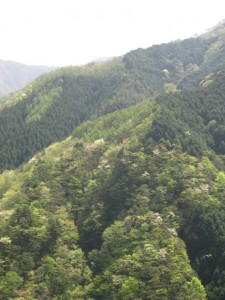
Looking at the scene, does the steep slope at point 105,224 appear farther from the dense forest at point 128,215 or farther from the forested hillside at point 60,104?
the forested hillside at point 60,104

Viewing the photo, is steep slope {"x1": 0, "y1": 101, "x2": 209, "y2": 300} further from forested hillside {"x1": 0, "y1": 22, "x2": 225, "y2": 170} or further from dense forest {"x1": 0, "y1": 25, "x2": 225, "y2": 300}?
forested hillside {"x1": 0, "y1": 22, "x2": 225, "y2": 170}

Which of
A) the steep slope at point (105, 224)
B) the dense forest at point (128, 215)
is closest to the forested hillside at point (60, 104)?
the dense forest at point (128, 215)

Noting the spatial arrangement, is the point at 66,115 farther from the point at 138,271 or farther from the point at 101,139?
the point at 138,271

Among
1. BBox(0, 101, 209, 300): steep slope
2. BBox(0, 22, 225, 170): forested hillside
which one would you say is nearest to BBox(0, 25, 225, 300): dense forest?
BBox(0, 101, 209, 300): steep slope

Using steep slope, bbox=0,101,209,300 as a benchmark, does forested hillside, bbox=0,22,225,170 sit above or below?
above

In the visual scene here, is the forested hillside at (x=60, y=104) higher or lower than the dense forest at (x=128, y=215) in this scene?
higher

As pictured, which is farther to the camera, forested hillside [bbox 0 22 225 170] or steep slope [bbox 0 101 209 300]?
forested hillside [bbox 0 22 225 170]

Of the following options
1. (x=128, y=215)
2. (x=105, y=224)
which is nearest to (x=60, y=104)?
(x=105, y=224)

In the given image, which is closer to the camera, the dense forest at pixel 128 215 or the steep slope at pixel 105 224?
the steep slope at pixel 105 224

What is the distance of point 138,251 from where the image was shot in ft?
177

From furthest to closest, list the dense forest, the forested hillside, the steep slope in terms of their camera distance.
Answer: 1. the forested hillside
2. the dense forest
3. the steep slope

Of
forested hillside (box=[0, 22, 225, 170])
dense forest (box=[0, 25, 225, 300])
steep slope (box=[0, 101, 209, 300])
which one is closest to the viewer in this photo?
steep slope (box=[0, 101, 209, 300])

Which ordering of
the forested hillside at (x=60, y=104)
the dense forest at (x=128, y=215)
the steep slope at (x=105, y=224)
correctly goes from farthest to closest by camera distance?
the forested hillside at (x=60, y=104) → the dense forest at (x=128, y=215) → the steep slope at (x=105, y=224)

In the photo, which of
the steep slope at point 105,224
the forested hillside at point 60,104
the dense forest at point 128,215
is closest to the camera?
the steep slope at point 105,224
